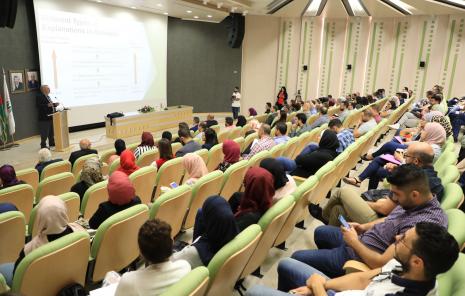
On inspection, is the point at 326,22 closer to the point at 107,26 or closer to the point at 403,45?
the point at 403,45

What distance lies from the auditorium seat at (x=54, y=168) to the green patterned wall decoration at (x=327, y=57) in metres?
12.1

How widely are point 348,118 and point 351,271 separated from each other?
5.80m

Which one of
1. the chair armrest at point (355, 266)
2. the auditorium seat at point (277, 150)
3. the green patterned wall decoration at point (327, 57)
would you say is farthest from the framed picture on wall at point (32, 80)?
the green patterned wall decoration at point (327, 57)

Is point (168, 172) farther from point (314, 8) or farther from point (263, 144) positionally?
point (314, 8)

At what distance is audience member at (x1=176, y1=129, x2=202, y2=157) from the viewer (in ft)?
16.7

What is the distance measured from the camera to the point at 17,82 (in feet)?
28.2

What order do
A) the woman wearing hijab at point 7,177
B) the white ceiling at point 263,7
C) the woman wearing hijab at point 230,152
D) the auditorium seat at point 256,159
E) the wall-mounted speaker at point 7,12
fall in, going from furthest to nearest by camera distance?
1. the white ceiling at point 263,7
2. the wall-mounted speaker at point 7,12
3. the woman wearing hijab at point 230,152
4. the auditorium seat at point 256,159
5. the woman wearing hijab at point 7,177

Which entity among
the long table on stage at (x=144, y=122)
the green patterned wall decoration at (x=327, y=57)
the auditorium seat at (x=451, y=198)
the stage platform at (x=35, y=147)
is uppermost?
the green patterned wall decoration at (x=327, y=57)

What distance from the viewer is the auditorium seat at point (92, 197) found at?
129 inches

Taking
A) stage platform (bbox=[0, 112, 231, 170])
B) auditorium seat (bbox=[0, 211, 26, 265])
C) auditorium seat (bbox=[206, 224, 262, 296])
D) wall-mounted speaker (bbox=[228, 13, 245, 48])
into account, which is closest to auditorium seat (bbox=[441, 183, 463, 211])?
auditorium seat (bbox=[206, 224, 262, 296])

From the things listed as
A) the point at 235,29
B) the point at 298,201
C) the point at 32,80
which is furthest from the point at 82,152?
the point at 235,29

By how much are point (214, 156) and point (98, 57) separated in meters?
7.11

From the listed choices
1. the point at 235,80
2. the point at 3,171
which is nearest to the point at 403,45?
the point at 235,80

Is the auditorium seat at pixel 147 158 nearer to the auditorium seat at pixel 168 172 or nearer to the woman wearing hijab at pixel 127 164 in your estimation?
the woman wearing hijab at pixel 127 164
